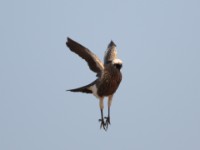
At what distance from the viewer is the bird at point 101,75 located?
29.7ft

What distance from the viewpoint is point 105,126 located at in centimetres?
1008

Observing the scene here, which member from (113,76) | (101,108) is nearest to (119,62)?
(113,76)

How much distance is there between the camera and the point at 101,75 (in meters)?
9.52

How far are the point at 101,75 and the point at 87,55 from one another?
51 cm

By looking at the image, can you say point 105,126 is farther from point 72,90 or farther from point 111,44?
point 111,44

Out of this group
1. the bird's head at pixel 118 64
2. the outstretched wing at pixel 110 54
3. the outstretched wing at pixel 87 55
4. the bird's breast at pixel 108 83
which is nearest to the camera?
the bird's head at pixel 118 64

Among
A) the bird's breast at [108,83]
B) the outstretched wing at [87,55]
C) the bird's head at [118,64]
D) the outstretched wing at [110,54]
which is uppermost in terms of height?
the outstretched wing at [110,54]

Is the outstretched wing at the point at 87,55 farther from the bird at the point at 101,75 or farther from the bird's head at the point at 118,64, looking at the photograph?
the bird's head at the point at 118,64

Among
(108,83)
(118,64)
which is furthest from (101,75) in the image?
(118,64)

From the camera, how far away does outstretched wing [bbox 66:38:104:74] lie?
9500mm

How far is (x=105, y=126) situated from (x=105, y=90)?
39.2 inches

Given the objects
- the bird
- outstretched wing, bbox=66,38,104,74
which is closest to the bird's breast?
the bird

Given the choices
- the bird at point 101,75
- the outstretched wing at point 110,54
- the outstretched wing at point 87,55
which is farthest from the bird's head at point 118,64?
the outstretched wing at point 110,54

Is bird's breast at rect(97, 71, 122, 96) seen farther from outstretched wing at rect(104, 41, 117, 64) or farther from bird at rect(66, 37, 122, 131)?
outstretched wing at rect(104, 41, 117, 64)
